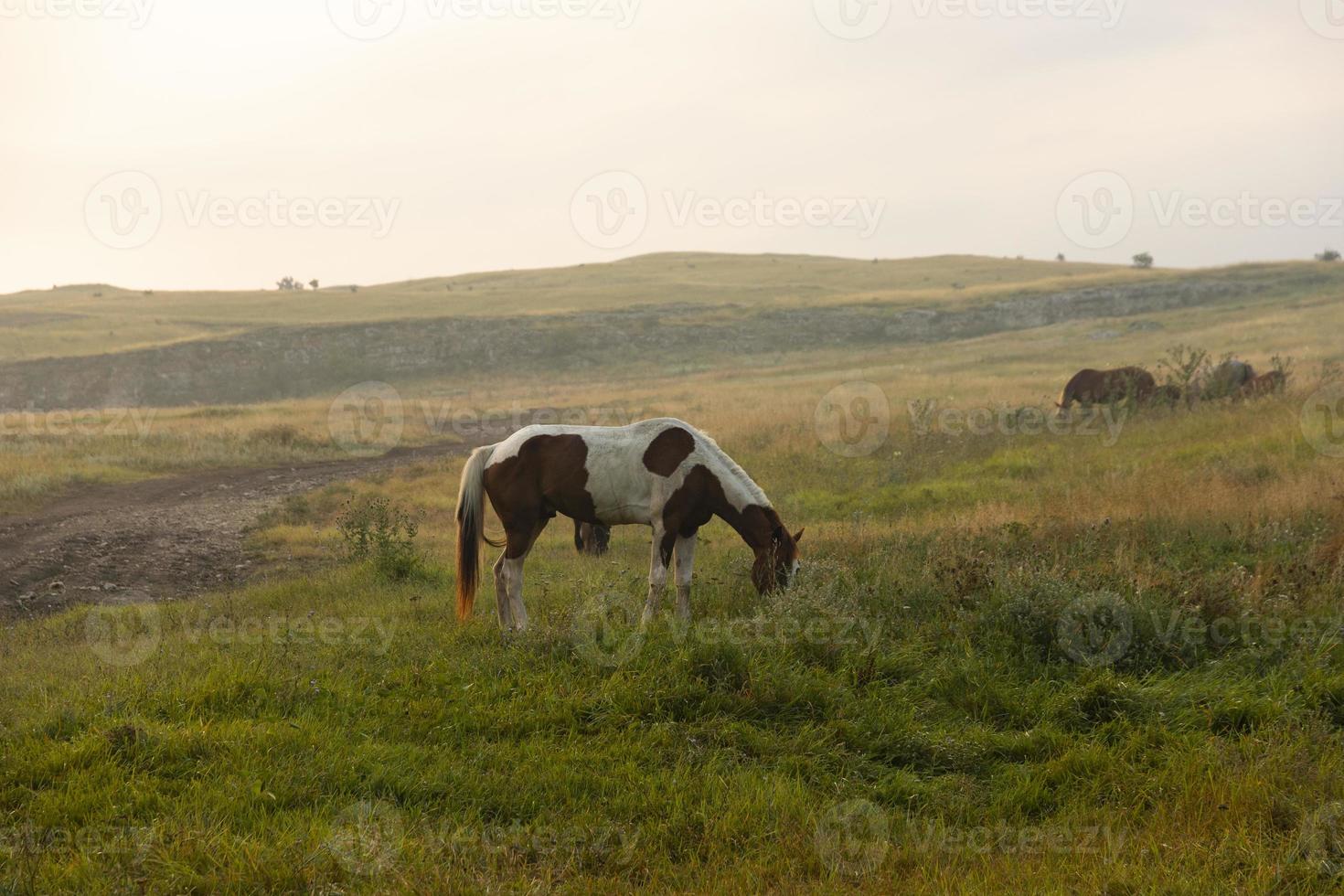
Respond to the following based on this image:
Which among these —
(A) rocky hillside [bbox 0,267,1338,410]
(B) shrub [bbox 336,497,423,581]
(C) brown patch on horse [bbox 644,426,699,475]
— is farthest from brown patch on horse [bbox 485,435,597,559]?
(A) rocky hillside [bbox 0,267,1338,410]

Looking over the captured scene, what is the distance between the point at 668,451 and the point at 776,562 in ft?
4.76

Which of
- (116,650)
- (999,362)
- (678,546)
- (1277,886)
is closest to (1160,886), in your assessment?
(1277,886)

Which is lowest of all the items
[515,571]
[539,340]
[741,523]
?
[515,571]

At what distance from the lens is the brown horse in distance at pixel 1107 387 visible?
2100 cm

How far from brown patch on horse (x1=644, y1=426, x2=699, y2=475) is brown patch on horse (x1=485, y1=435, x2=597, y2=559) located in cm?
63

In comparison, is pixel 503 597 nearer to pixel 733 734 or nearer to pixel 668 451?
pixel 668 451

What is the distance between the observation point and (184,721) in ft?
19.1

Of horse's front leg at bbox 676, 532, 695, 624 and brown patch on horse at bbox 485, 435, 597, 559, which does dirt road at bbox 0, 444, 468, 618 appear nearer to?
brown patch on horse at bbox 485, 435, 597, 559

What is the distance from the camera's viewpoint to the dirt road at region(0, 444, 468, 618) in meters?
11.5

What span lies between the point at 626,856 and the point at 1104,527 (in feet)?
25.2

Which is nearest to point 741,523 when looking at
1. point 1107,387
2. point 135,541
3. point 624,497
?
point 624,497

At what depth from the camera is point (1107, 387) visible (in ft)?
70.4

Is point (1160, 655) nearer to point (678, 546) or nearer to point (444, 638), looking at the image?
point (678, 546)

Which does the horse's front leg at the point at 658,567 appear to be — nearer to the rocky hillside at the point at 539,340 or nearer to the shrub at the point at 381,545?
the shrub at the point at 381,545
